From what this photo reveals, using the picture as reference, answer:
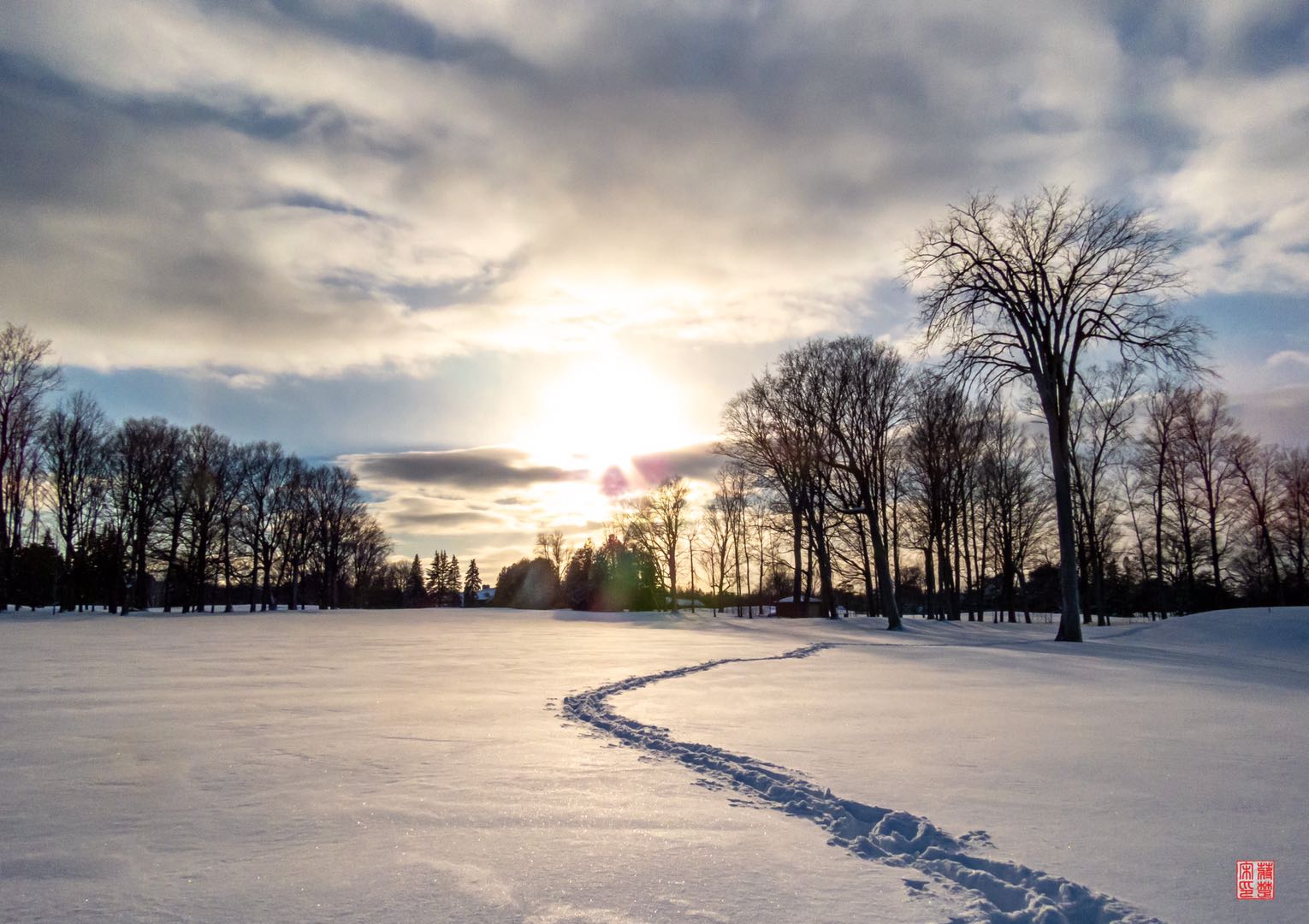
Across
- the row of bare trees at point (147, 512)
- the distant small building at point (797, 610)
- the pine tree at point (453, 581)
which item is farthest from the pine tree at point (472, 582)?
the distant small building at point (797, 610)

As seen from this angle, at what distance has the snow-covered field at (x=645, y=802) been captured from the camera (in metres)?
3.16

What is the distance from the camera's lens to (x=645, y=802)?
4648 millimetres

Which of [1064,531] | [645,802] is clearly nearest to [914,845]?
[645,802]

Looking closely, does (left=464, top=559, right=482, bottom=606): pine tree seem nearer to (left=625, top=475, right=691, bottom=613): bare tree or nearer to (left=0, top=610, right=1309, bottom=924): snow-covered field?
(left=625, top=475, right=691, bottom=613): bare tree

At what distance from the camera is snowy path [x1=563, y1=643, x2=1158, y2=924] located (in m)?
3.03

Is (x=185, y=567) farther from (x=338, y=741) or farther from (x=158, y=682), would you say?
(x=338, y=741)

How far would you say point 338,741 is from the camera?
6.34 m

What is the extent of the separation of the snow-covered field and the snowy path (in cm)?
2

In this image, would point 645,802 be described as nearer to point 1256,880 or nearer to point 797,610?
point 1256,880

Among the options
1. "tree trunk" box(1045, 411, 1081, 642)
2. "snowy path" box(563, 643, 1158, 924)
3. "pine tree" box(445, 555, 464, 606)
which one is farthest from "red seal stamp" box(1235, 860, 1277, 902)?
"pine tree" box(445, 555, 464, 606)

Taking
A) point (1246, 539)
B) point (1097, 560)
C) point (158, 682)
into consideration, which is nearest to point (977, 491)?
point (1097, 560)

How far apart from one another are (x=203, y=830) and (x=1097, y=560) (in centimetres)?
4033

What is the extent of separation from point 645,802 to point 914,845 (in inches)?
62.4

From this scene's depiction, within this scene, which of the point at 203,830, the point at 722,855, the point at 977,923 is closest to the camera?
the point at 977,923
